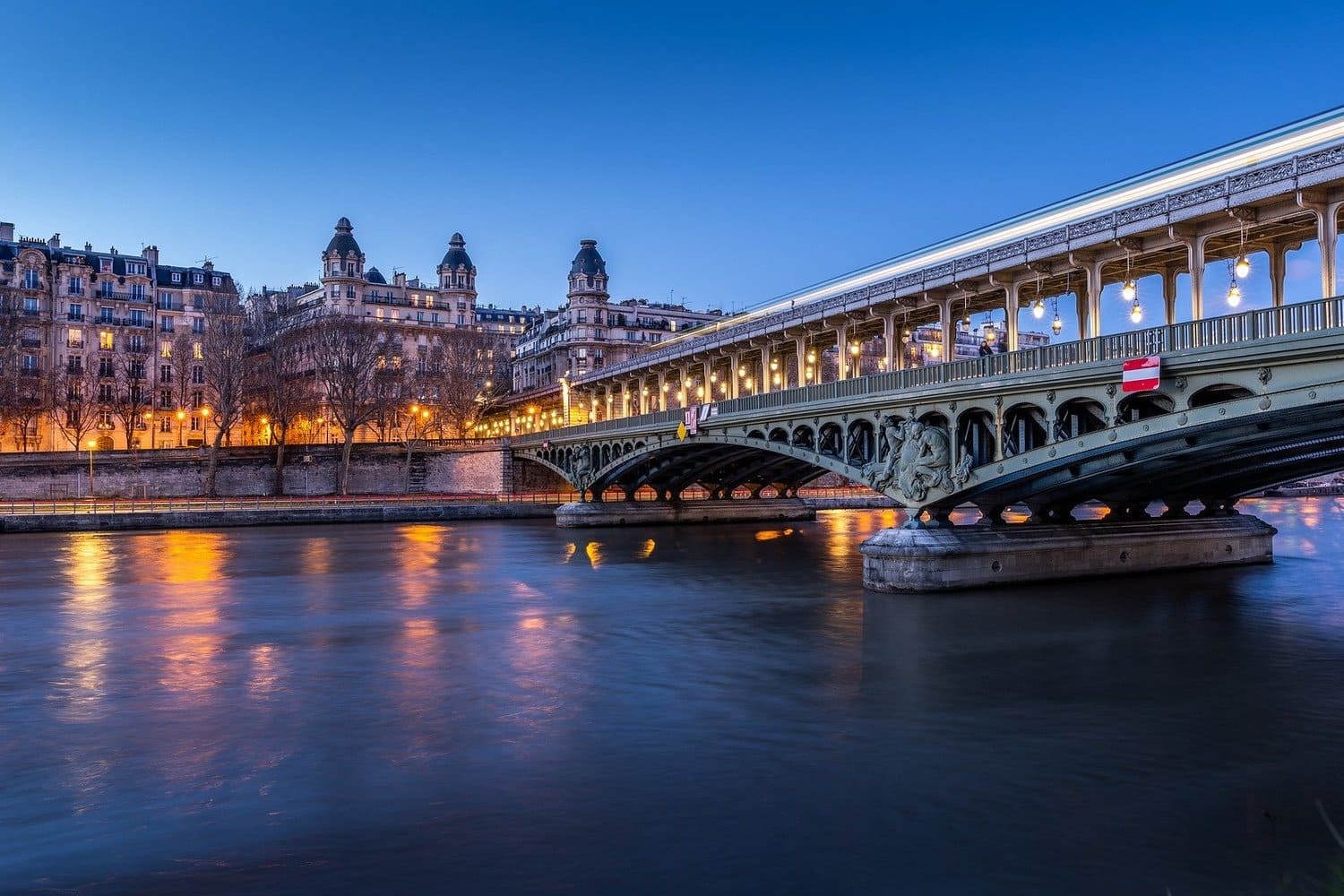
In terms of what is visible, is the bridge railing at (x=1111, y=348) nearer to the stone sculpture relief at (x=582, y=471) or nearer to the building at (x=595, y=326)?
the stone sculpture relief at (x=582, y=471)

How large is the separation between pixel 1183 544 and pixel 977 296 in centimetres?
1230

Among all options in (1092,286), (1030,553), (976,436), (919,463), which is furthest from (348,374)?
(1092,286)

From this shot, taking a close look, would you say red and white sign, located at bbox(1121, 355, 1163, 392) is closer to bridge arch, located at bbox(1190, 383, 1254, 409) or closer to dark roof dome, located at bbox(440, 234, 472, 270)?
bridge arch, located at bbox(1190, 383, 1254, 409)

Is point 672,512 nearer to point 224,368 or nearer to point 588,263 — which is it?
point 224,368

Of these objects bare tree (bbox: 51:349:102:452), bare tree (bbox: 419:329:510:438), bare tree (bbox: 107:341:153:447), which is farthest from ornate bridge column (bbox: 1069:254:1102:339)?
bare tree (bbox: 107:341:153:447)

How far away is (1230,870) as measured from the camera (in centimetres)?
1033

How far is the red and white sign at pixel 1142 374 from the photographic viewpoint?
22.9 metres

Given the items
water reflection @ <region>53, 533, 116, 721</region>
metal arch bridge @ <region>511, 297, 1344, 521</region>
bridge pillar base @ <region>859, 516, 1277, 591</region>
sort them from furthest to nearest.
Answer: bridge pillar base @ <region>859, 516, 1277, 591</region> → metal arch bridge @ <region>511, 297, 1344, 521</region> → water reflection @ <region>53, 533, 116, 721</region>

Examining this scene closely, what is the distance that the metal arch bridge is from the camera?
2088 cm

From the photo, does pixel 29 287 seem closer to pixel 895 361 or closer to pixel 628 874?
pixel 895 361

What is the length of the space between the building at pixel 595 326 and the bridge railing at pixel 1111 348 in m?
88.4

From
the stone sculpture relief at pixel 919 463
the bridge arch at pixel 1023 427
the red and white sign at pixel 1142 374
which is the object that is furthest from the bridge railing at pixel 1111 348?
the stone sculpture relief at pixel 919 463

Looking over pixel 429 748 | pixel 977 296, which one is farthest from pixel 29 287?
pixel 429 748

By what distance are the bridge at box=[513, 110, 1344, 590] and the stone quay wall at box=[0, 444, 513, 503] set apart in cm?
5290
